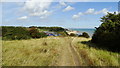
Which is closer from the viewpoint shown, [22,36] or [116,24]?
[116,24]

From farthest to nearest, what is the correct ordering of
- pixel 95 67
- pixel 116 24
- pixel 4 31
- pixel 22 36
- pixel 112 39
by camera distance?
pixel 4 31 → pixel 22 36 → pixel 116 24 → pixel 112 39 → pixel 95 67

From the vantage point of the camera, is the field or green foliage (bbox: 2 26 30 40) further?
green foliage (bbox: 2 26 30 40)

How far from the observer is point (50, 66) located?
27.0 ft

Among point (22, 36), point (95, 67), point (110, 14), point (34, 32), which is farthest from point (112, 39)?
point (34, 32)

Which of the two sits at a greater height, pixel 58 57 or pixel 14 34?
pixel 58 57

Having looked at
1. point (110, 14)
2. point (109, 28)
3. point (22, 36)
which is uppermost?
point (110, 14)

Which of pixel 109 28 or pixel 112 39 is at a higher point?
pixel 109 28

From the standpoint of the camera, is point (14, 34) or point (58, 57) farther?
point (14, 34)

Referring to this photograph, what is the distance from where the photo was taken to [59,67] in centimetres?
814

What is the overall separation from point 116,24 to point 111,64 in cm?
1062

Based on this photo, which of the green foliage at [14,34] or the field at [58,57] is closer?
the field at [58,57]

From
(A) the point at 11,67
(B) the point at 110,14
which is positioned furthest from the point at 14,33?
(A) the point at 11,67

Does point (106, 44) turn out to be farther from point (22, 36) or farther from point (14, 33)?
point (14, 33)

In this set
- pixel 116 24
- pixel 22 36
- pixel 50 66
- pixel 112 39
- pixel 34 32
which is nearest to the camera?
pixel 50 66
